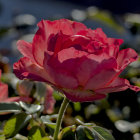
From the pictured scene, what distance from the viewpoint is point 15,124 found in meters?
0.42

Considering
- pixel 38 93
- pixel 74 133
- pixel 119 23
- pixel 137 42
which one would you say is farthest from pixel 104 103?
pixel 119 23

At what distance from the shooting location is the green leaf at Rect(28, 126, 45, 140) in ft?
1.36

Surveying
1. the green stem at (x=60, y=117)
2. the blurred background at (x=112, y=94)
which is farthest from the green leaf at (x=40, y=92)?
Answer: the green stem at (x=60, y=117)

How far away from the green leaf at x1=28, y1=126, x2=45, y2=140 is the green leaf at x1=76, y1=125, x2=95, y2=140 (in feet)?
0.20

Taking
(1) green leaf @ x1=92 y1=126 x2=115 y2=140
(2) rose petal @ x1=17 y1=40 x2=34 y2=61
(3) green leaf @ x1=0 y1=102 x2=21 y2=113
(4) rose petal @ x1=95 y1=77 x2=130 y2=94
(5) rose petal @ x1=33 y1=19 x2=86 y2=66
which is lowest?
(1) green leaf @ x1=92 y1=126 x2=115 y2=140

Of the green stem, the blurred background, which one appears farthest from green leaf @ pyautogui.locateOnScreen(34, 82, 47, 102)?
the green stem

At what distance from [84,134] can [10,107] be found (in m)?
0.12

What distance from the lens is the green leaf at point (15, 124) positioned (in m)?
0.41

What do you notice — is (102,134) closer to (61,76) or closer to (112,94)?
(61,76)

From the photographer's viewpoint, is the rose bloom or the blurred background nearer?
the rose bloom

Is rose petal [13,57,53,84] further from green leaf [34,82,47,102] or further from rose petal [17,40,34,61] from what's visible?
green leaf [34,82,47,102]

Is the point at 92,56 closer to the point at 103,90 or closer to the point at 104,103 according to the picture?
the point at 103,90

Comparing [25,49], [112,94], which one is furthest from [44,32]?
[112,94]

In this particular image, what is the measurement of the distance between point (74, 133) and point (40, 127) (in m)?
0.06
